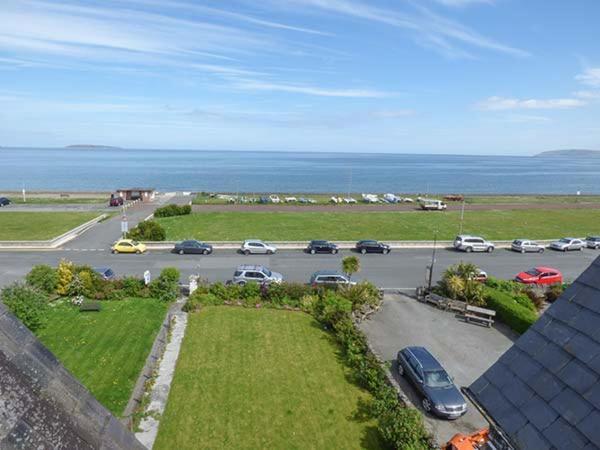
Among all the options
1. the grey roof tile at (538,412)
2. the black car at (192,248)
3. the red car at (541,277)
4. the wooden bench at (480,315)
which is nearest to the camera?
the grey roof tile at (538,412)

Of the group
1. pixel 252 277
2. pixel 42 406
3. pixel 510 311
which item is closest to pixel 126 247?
pixel 252 277

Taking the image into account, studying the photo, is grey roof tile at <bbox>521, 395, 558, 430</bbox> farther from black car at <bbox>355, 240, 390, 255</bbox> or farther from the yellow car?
the yellow car

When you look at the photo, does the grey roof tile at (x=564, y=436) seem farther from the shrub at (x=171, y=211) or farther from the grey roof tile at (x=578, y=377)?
the shrub at (x=171, y=211)

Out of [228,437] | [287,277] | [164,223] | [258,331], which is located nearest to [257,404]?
[228,437]

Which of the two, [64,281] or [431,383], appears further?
[64,281]

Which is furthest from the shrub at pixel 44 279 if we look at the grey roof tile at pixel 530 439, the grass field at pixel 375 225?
the grey roof tile at pixel 530 439

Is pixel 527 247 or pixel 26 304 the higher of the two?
pixel 26 304

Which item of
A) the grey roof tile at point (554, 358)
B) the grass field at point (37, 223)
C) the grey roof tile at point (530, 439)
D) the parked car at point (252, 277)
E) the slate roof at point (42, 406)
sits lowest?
the grass field at point (37, 223)

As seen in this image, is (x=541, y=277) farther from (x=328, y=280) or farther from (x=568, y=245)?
(x=328, y=280)
